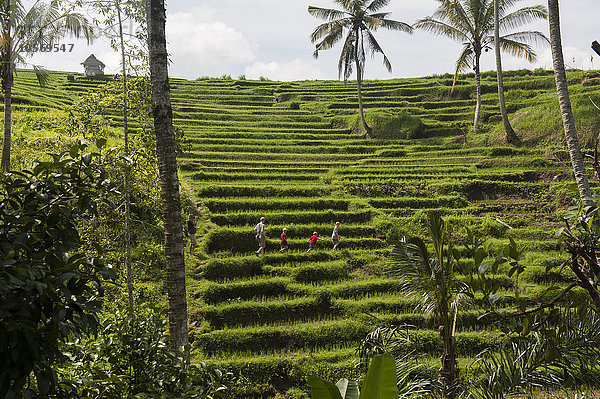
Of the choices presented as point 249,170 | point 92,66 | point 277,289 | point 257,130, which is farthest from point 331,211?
point 92,66

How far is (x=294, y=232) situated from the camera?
13.7m

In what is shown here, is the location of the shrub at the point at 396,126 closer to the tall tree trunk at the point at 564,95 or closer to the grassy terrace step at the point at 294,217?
the grassy terrace step at the point at 294,217

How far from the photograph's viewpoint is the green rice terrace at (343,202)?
374 inches

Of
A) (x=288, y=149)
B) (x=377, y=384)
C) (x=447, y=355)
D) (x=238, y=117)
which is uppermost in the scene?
(x=238, y=117)

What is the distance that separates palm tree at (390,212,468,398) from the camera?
4.75 meters

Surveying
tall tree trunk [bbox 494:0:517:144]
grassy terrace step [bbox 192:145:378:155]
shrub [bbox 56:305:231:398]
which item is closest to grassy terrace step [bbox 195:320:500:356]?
shrub [bbox 56:305:231:398]

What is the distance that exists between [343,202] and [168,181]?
36.9 ft

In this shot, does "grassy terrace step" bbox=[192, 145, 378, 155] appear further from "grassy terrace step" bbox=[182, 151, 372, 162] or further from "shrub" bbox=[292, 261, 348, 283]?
"shrub" bbox=[292, 261, 348, 283]

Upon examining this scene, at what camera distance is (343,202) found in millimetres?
15500

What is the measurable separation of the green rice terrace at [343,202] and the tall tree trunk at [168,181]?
1.18 m

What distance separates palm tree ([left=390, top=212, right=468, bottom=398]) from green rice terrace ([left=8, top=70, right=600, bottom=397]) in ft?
1.09

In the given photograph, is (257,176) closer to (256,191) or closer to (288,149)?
(256,191)

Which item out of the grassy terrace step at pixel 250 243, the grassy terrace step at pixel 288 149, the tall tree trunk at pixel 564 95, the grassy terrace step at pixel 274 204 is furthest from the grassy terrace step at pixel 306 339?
the grassy terrace step at pixel 288 149

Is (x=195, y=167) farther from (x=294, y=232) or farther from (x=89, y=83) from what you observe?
(x=89, y=83)
